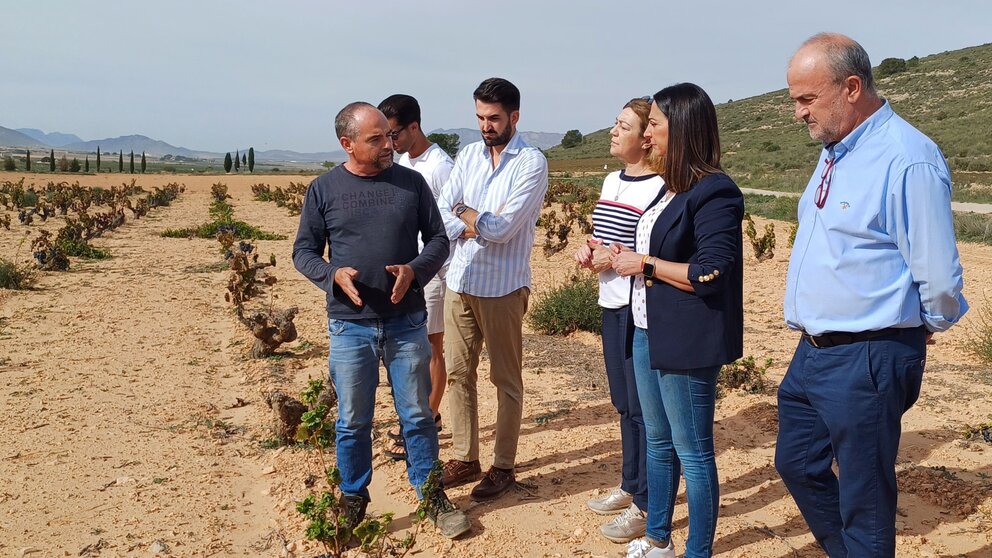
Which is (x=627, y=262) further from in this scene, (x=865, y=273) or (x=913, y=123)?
(x=913, y=123)

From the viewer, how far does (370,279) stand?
3.27 m

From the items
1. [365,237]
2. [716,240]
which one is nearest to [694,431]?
[716,240]

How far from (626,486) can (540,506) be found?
1.36ft

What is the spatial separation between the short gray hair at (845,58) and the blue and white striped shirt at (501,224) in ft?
5.00

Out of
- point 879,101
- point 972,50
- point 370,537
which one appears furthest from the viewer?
point 972,50

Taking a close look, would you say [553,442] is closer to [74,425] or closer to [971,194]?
[74,425]

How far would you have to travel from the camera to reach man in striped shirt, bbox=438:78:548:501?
144 inches

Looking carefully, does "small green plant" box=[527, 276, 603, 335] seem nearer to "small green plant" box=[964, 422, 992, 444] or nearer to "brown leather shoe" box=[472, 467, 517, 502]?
"small green plant" box=[964, 422, 992, 444]

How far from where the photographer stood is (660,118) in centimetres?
283

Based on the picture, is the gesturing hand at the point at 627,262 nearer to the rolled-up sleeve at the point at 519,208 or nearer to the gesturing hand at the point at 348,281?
the rolled-up sleeve at the point at 519,208

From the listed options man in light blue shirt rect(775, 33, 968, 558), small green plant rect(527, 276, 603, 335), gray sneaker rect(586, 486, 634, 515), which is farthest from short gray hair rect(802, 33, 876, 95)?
small green plant rect(527, 276, 603, 335)

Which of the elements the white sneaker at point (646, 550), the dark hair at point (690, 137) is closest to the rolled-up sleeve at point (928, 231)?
the dark hair at point (690, 137)

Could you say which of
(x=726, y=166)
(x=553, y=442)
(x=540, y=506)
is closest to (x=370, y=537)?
(x=540, y=506)

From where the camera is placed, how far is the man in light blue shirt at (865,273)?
7.14 feet
